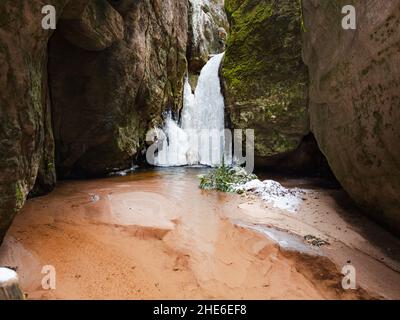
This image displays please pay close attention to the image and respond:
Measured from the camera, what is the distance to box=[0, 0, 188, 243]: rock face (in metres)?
3.22

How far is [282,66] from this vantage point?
30.7ft

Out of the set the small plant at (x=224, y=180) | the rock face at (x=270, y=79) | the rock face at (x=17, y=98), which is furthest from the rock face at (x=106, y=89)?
the small plant at (x=224, y=180)

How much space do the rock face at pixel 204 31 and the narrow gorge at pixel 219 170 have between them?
586 cm

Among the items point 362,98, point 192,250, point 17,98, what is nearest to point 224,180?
point 192,250

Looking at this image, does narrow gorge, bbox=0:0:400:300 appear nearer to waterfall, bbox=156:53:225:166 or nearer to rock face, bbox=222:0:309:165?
rock face, bbox=222:0:309:165

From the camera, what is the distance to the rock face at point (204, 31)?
17.1 metres

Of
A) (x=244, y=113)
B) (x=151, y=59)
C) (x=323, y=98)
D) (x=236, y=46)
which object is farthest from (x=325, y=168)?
(x=151, y=59)

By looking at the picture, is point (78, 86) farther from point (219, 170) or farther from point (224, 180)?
point (224, 180)

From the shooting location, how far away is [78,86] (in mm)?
8125

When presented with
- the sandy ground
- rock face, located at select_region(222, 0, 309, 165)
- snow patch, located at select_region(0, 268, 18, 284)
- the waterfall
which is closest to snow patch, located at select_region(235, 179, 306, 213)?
the sandy ground

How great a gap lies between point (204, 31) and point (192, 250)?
17.5 m

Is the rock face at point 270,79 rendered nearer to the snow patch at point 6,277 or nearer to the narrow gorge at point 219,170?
the narrow gorge at point 219,170
